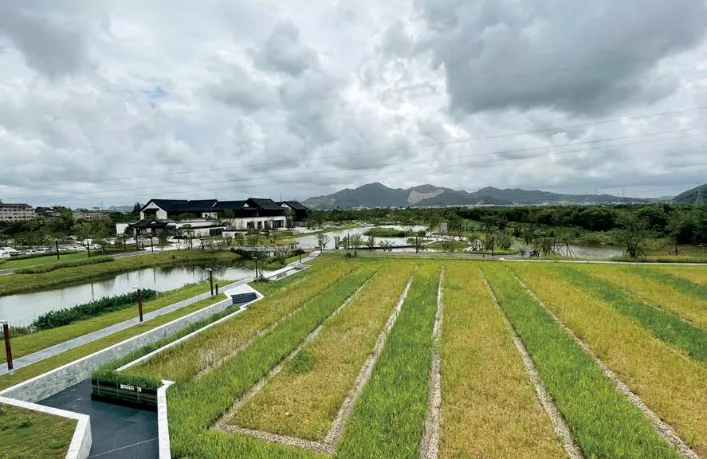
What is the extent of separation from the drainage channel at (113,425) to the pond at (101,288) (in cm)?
846

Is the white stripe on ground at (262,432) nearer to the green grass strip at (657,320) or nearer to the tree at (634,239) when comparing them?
the green grass strip at (657,320)

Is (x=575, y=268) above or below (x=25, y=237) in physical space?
below

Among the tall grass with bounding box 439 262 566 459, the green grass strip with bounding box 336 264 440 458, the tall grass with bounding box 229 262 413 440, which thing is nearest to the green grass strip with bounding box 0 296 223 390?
the tall grass with bounding box 229 262 413 440

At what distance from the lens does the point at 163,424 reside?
525 centimetres

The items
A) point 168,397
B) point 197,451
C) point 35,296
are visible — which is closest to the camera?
point 197,451

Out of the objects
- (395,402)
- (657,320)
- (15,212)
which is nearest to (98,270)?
(395,402)

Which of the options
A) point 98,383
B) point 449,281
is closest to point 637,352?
point 449,281

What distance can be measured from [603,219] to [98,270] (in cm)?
5595

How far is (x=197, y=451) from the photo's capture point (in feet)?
15.7

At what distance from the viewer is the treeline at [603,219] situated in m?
33.1

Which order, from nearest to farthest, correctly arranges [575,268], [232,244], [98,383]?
[98,383], [575,268], [232,244]

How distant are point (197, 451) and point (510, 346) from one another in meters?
6.60

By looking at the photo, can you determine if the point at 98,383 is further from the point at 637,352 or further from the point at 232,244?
the point at 232,244

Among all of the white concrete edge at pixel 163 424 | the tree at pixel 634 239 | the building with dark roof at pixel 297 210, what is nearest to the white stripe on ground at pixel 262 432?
the white concrete edge at pixel 163 424
